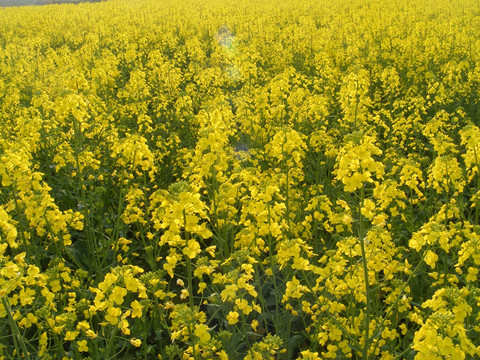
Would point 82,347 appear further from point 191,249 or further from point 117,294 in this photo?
point 191,249

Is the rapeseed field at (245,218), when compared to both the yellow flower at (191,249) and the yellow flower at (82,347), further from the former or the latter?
the yellow flower at (82,347)

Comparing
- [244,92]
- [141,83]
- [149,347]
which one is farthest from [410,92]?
[149,347]

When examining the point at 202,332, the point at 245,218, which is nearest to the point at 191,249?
the point at 202,332

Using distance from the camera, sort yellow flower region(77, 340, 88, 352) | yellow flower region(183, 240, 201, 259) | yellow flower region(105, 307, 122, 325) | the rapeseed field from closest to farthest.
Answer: yellow flower region(105, 307, 122, 325)
yellow flower region(183, 240, 201, 259)
the rapeseed field
yellow flower region(77, 340, 88, 352)

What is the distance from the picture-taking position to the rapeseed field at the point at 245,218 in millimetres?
2463

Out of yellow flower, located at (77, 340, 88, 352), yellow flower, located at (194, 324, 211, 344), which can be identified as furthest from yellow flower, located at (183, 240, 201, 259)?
yellow flower, located at (77, 340, 88, 352)

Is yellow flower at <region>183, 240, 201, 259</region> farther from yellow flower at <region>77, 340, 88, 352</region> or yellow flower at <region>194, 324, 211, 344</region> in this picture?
yellow flower at <region>77, 340, 88, 352</region>

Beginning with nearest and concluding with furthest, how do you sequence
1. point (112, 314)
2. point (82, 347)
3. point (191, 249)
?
point (112, 314), point (191, 249), point (82, 347)

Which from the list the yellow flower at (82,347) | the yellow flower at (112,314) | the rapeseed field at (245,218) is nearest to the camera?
the yellow flower at (112,314)

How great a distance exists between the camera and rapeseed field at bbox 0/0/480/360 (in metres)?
2.46

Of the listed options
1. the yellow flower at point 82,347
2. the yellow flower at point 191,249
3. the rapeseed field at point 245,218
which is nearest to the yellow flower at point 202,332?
the rapeseed field at point 245,218

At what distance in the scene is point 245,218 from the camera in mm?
4055

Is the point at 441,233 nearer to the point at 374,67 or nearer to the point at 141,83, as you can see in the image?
the point at 141,83

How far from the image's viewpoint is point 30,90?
8680mm
